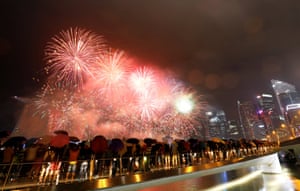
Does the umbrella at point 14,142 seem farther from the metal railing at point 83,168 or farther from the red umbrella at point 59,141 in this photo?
the metal railing at point 83,168

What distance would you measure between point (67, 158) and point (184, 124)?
57.3ft

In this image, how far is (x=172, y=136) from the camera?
1094 inches

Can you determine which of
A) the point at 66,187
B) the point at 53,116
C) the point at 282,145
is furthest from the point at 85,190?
the point at 282,145

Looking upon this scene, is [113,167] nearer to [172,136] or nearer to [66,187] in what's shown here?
[66,187]

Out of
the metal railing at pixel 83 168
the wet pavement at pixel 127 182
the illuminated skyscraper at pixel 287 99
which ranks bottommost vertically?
the wet pavement at pixel 127 182

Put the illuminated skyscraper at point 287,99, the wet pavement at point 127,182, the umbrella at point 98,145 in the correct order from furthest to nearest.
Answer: the illuminated skyscraper at point 287,99, the umbrella at point 98,145, the wet pavement at point 127,182

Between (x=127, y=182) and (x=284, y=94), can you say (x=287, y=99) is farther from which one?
(x=127, y=182)

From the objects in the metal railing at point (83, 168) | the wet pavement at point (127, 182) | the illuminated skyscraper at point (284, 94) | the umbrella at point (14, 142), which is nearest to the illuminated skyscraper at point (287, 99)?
the illuminated skyscraper at point (284, 94)

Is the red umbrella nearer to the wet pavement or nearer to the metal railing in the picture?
the metal railing

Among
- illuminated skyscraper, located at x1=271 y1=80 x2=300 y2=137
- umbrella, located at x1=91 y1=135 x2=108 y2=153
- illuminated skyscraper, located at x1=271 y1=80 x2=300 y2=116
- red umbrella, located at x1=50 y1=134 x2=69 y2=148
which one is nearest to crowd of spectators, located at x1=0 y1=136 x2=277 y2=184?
umbrella, located at x1=91 y1=135 x2=108 y2=153

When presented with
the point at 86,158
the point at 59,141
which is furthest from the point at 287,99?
the point at 59,141

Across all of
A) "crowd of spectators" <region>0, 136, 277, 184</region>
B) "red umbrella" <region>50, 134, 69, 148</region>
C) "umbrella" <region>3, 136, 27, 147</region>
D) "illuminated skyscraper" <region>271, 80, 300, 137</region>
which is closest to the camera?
"crowd of spectators" <region>0, 136, 277, 184</region>

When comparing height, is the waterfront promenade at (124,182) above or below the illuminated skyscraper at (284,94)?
below

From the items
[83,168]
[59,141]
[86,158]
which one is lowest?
[83,168]
